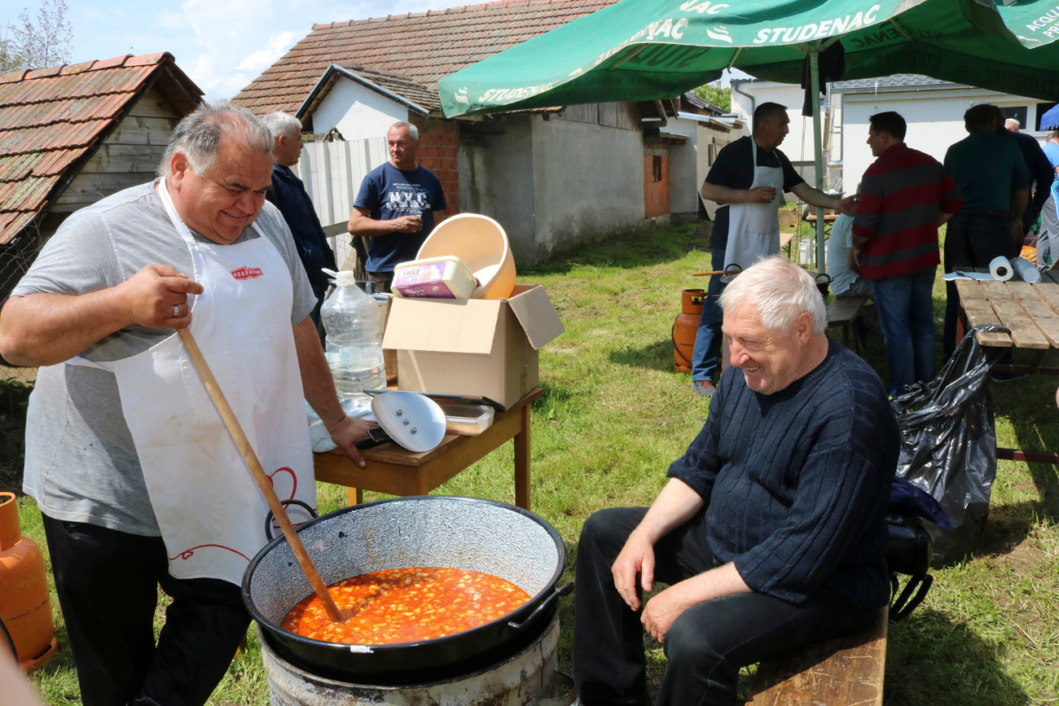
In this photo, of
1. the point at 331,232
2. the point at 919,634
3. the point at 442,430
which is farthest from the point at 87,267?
the point at 331,232

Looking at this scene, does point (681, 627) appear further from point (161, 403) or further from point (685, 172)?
point (685, 172)

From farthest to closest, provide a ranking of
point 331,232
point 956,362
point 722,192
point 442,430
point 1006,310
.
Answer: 1. point 331,232
2. point 722,192
3. point 1006,310
4. point 956,362
5. point 442,430

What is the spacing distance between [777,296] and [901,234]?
359 centimetres

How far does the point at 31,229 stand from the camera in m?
5.19

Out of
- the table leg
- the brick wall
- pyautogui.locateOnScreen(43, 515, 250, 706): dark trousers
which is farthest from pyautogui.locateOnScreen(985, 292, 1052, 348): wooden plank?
the brick wall

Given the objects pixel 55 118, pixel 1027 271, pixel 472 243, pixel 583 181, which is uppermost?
pixel 55 118

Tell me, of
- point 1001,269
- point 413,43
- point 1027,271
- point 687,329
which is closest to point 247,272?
point 687,329

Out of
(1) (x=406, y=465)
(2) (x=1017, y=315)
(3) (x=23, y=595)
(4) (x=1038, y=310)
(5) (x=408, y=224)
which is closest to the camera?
(1) (x=406, y=465)

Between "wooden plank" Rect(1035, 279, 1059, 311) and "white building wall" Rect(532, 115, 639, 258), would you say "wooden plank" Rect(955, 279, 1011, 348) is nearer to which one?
"wooden plank" Rect(1035, 279, 1059, 311)

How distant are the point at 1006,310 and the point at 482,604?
11.6 feet

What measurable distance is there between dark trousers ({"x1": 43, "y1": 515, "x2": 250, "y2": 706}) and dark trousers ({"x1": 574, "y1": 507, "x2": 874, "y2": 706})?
1.11 meters

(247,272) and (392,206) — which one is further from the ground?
(247,272)

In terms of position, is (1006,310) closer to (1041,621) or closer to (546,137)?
(1041,621)

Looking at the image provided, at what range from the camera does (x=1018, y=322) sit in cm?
387
